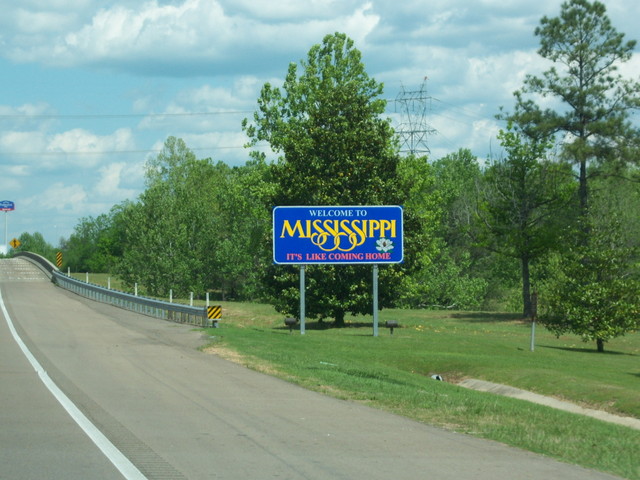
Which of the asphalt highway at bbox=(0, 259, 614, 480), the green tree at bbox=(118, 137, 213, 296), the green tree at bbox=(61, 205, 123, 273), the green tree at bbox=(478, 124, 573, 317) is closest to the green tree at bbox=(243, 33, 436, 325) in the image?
the green tree at bbox=(478, 124, 573, 317)

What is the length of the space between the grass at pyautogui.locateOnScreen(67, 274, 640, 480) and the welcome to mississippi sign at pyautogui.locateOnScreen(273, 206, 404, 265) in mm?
3125

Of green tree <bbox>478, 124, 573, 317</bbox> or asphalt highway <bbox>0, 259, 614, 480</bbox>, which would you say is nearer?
asphalt highway <bbox>0, 259, 614, 480</bbox>

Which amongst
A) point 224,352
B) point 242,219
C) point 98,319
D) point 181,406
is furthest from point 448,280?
point 181,406

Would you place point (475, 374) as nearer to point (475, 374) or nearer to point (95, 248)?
point (475, 374)

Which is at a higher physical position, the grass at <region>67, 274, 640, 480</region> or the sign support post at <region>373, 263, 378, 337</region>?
the sign support post at <region>373, 263, 378, 337</region>

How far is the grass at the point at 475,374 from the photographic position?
36.9 ft

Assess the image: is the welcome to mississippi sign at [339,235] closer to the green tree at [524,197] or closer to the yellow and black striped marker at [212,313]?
the yellow and black striped marker at [212,313]

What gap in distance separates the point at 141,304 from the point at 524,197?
21.9m

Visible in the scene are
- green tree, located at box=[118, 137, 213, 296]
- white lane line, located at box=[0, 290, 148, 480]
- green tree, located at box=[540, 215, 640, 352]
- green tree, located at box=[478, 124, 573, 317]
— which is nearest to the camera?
white lane line, located at box=[0, 290, 148, 480]

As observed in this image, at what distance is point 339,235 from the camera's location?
3431cm

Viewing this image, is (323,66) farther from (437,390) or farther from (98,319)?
(437,390)

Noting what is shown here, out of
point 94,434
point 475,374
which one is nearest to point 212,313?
point 475,374

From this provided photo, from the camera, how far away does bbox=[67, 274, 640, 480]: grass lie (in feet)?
36.9

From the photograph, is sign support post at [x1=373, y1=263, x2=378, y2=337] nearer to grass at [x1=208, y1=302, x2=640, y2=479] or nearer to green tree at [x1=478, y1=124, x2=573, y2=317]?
grass at [x1=208, y1=302, x2=640, y2=479]
